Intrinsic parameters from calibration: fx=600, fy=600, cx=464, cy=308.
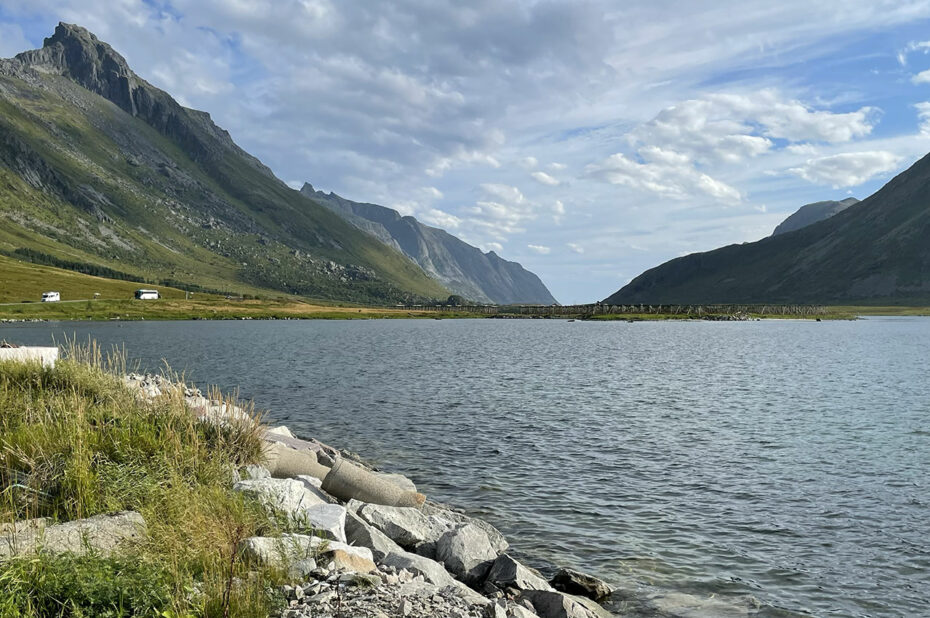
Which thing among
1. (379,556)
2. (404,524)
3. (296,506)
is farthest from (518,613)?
(296,506)

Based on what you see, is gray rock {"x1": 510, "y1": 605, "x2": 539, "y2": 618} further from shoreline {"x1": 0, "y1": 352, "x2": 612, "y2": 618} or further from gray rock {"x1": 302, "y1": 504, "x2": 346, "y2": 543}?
gray rock {"x1": 302, "y1": 504, "x2": 346, "y2": 543}

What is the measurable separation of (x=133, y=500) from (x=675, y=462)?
2034cm

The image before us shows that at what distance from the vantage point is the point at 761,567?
1481cm

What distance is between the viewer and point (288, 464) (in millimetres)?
17656

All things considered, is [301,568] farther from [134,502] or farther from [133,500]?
[133,500]

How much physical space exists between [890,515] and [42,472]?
22.6 meters

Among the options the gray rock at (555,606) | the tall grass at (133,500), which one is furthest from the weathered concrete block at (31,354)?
the gray rock at (555,606)

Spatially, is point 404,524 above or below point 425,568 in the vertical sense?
below

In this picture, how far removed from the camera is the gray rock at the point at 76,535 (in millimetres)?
8430

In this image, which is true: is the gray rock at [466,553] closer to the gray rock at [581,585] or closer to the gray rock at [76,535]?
the gray rock at [581,585]

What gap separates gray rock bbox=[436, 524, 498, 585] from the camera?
40.9ft

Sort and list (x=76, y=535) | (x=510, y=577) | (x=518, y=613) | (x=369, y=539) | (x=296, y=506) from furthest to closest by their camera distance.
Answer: (x=296, y=506)
(x=510, y=577)
(x=369, y=539)
(x=518, y=613)
(x=76, y=535)

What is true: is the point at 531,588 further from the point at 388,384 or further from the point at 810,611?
the point at 388,384

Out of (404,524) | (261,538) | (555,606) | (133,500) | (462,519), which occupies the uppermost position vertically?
(261,538)
